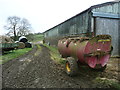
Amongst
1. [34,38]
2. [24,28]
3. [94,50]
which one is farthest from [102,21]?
[34,38]

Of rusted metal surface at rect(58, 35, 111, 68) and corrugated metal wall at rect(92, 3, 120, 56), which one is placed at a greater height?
corrugated metal wall at rect(92, 3, 120, 56)

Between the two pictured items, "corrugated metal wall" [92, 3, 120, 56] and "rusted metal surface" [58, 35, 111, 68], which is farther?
"corrugated metal wall" [92, 3, 120, 56]

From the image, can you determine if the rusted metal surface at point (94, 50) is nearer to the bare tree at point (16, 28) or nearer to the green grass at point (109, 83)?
the green grass at point (109, 83)

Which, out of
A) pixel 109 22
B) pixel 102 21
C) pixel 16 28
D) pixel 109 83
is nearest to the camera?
pixel 109 83

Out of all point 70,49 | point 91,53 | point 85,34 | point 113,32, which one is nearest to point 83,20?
point 85,34

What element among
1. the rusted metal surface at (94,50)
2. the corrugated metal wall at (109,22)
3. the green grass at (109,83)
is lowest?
the green grass at (109,83)

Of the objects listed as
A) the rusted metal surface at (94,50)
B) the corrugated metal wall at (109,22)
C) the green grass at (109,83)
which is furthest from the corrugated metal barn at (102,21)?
the green grass at (109,83)

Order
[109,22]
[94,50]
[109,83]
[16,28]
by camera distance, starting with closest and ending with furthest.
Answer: [109,83], [94,50], [109,22], [16,28]

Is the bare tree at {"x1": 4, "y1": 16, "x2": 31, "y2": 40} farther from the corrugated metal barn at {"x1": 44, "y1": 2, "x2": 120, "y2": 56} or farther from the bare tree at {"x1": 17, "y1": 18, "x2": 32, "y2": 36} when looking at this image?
the corrugated metal barn at {"x1": 44, "y1": 2, "x2": 120, "y2": 56}

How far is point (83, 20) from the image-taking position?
1116 cm

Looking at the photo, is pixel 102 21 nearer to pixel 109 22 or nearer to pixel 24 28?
pixel 109 22

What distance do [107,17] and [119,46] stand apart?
3.42m

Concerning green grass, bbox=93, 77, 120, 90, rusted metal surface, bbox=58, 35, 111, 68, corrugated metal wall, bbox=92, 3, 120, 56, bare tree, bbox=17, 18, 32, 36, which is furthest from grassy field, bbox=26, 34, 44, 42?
green grass, bbox=93, 77, 120, 90

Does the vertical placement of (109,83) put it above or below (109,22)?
below
